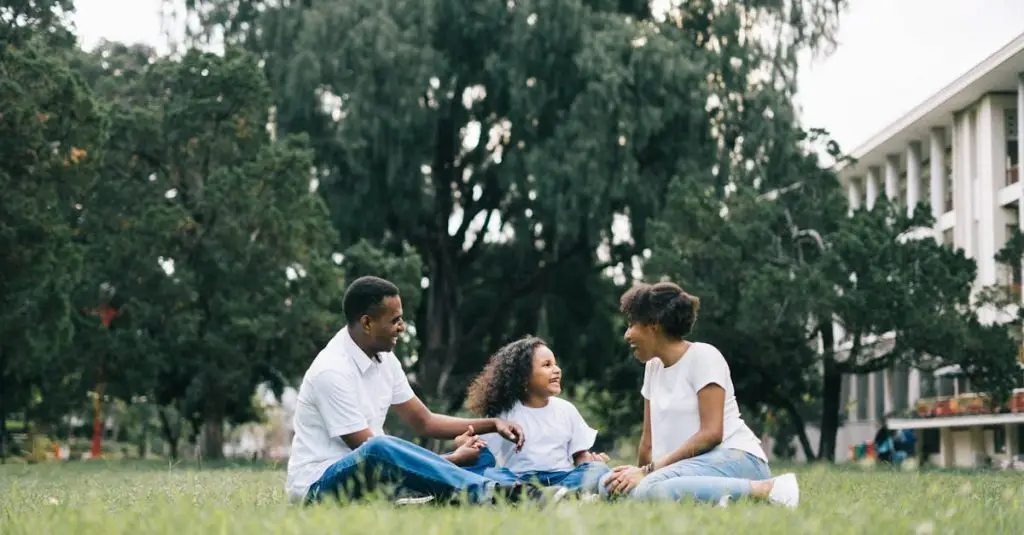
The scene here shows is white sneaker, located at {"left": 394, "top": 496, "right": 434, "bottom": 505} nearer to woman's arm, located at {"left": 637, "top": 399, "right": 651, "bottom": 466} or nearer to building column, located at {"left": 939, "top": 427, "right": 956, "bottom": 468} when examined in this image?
woman's arm, located at {"left": 637, "top": 399, "right": 651, "bottom": 466}

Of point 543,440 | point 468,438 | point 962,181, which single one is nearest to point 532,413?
point 543,440

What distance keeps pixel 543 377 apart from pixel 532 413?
244 millimetres

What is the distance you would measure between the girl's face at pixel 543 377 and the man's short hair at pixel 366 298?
1.26 metres

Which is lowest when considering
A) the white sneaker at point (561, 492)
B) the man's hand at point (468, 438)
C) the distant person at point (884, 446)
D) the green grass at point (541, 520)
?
the green grass at point (541, 520)

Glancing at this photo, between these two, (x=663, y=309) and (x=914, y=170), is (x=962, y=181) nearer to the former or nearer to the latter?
(x=914, y=170)

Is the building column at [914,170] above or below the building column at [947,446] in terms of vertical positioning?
above

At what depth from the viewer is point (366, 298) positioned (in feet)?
26.2

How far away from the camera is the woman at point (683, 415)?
7.54 metres

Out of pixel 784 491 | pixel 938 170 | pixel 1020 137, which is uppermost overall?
pixel 938 170

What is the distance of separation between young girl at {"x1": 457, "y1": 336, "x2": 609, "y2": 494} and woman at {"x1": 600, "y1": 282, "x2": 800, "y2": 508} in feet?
2.66

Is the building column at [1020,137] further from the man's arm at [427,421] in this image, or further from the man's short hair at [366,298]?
the man's short hair at [366,298]

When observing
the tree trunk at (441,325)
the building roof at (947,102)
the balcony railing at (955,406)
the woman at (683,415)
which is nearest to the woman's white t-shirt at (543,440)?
the woman at (683,415)

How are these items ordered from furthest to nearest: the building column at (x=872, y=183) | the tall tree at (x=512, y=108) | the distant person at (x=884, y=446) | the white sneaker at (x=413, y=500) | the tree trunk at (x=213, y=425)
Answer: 1. the building column at (x=872, y=183)
2. the distant person at (x=884, y=446)
3. the tree trunk at (x=213, y=425)
4. the tall tree at (x=512, y=108)
5. the white sneaker at (x=413, y=500)

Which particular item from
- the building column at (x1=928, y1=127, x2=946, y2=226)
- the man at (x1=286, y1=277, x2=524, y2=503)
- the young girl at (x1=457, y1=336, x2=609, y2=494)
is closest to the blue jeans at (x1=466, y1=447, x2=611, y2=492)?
the young girl at (x1=457, y1=336, x2=609, y2=494)
